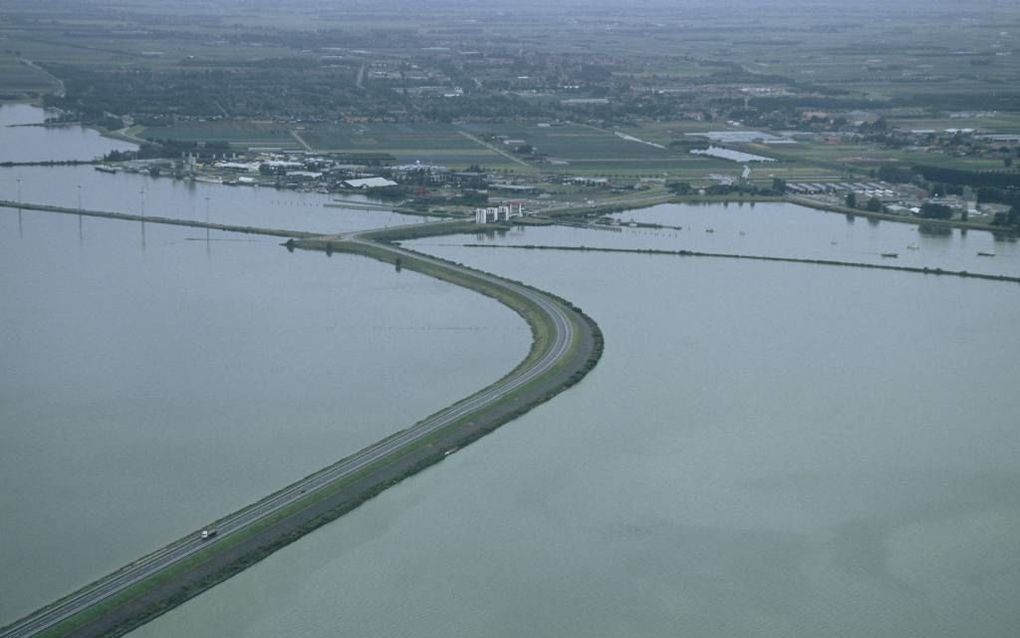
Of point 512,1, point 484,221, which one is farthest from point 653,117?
point 512,1

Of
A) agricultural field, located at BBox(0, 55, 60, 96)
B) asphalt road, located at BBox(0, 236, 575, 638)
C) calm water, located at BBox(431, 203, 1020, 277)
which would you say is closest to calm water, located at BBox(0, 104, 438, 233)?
calm water, located at BBox(431, 203, 1020, 277)

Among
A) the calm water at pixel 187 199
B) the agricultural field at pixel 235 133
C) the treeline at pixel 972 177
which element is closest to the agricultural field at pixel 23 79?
the agricultural field at pixel 235 133

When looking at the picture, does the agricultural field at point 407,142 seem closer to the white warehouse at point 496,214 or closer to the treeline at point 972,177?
the white warehouse at point 496,214

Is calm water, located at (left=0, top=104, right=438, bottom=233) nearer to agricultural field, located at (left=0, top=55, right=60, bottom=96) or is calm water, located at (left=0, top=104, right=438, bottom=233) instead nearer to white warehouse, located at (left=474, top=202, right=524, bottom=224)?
white warehouse, located at (left=474, top=202, right=524, bottom=224)

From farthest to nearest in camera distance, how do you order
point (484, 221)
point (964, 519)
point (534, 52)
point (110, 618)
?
point (534, 52)
point (484, 221)
point (964, 519)
point (110, 618)

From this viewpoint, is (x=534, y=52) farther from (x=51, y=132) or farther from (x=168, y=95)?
(x=51, y=132)

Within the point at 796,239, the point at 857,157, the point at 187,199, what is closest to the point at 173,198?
the point at 187,199

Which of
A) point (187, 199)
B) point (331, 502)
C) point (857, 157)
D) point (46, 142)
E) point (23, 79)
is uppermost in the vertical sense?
point (23, 79)

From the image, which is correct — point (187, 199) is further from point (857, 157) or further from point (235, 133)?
point (857, 157)
